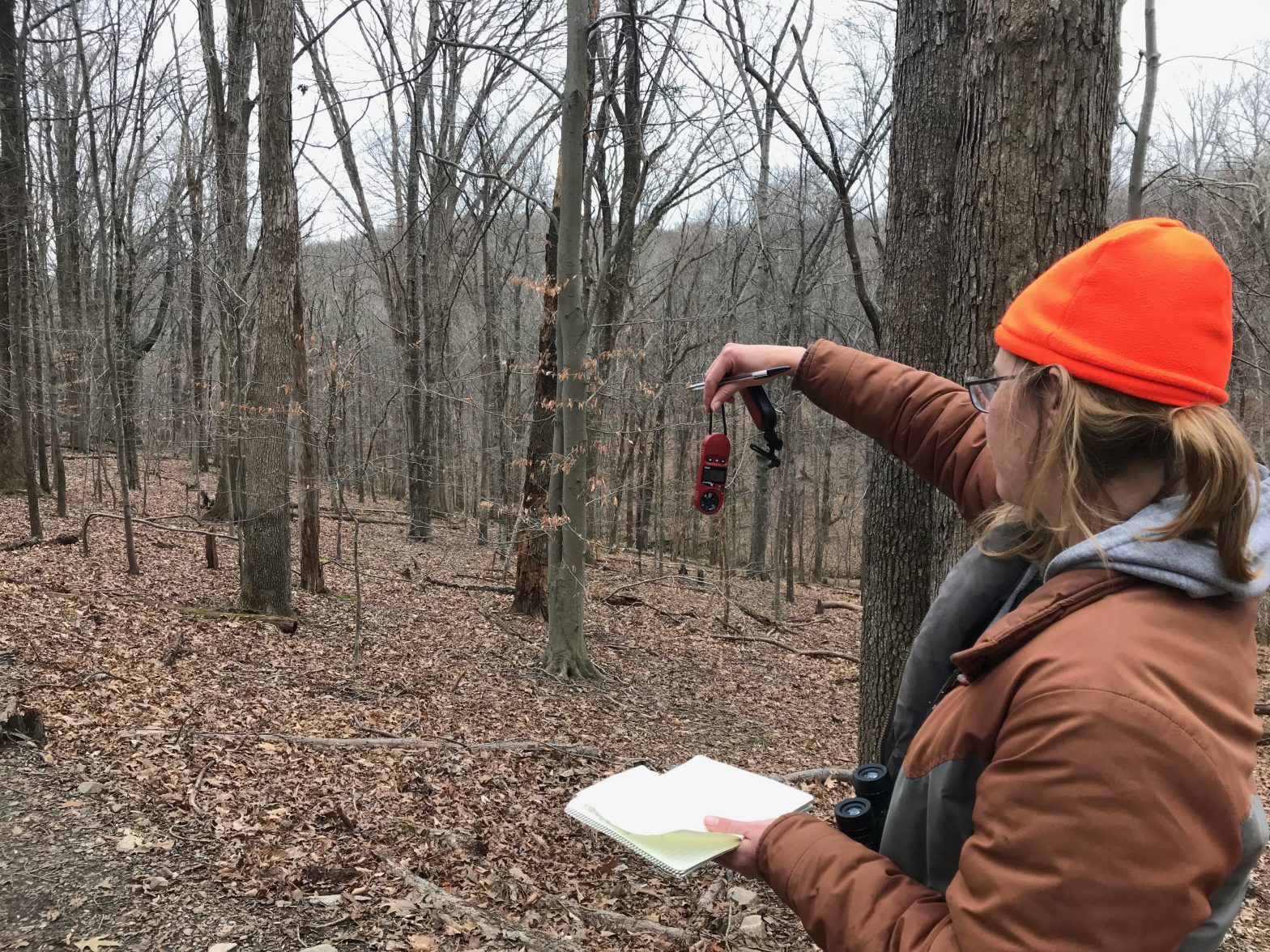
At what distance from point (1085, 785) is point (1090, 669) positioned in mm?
135

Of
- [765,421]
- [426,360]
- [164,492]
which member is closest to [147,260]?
[164,492]

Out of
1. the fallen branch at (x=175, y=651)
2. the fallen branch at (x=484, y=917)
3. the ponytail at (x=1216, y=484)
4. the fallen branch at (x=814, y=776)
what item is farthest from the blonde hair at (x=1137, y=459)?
the fallen branch at (x=175, y=651)

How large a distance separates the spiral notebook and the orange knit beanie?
966mm

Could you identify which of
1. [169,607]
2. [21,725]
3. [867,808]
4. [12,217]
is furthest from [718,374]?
[12,217]

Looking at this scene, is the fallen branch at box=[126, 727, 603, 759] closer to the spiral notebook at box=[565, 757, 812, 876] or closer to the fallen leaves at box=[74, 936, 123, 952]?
the fallen leaves at box=[74, 936, 123, 952]

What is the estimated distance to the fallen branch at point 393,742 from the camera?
489 centimetres

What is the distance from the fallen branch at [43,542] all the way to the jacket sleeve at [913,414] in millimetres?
10074

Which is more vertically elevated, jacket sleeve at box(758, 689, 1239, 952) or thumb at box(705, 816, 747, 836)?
jacket sleeve at box(758, 689, 1239, 952)

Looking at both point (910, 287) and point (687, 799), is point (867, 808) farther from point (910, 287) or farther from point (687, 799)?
point (910, 287)

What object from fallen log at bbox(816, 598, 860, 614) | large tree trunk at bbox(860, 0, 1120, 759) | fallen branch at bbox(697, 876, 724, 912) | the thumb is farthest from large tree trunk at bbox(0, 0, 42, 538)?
fallen log at bbox(816, 598, 860, 614)

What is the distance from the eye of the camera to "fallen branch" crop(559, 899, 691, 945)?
11.7 feet

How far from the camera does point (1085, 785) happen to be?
0.92m

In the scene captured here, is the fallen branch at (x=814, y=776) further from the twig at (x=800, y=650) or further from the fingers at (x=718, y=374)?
the twig at (x=800, y=650)

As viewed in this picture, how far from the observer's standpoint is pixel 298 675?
6574 mm
